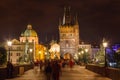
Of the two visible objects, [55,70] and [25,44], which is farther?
[25,44]

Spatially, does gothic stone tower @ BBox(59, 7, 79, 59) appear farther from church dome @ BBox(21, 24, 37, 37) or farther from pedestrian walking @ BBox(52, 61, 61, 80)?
pedestrian walking @ BBox(52, 61, 61, 80)

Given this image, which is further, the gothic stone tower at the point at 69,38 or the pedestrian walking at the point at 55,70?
the gothic stone tower at the point at 69,38

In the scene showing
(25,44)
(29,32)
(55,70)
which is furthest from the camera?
(29,32)

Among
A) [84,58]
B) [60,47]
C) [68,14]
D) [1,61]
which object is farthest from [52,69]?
[68,14]

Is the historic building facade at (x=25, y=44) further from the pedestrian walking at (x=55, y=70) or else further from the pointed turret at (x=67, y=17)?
the pedestrian walking at (x=55, y=70)

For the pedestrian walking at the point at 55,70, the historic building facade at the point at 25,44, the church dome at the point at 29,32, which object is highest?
the church dome at the point at 29,32

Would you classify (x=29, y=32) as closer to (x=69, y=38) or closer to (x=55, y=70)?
(x=69, y=38)

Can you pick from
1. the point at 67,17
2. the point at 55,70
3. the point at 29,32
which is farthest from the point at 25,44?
the point at 55,70

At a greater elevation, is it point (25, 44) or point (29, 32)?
point (29, 32)

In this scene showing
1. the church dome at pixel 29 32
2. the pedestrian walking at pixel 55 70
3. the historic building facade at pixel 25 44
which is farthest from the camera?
the church dome at pixel 29 32

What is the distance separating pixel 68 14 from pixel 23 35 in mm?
27559

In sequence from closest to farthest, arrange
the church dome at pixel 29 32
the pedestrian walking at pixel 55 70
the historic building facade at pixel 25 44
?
the pedestrian walking at pixel 55 70
the historic building facade at pixel 25 44
the church dome at pixel 29 32

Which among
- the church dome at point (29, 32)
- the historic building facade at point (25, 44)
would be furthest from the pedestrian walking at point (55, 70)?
the church dome at point (29, 32)

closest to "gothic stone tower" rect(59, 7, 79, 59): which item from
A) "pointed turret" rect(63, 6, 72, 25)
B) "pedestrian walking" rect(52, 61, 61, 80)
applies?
"pointed turret" rect(63, 6, 72, 25)
